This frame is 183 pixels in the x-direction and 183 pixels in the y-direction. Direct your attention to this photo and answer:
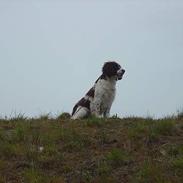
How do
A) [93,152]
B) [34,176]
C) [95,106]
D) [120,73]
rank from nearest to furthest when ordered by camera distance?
1. [34,176]
2. [93,152]
3. [95,106]
4. [120,73]

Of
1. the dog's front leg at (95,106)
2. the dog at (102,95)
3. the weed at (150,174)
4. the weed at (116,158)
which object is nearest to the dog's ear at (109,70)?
the dog at (102,95)

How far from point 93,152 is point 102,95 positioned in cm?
507

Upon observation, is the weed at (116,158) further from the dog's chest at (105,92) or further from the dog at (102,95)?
the dog's chest at (105,92)

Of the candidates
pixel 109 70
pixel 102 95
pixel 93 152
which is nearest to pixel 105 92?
pixel 102 95

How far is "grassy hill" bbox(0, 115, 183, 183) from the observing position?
A: 330 inches

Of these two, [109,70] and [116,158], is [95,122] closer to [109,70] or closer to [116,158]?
[116,158]

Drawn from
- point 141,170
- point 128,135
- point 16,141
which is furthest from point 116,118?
point 141,170

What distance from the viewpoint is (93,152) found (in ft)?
30.6

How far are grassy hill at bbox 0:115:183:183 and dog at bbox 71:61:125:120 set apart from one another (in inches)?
127

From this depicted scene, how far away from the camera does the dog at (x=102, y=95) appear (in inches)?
562

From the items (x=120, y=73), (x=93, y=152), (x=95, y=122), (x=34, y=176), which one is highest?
(x=120, y=73)

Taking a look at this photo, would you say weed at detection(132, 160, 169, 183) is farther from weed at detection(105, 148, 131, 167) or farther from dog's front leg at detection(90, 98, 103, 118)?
dog's front leg at detection(90, 98, 103, 118)

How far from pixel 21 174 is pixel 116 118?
344 centimetres

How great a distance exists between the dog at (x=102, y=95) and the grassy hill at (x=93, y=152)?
323 cm
